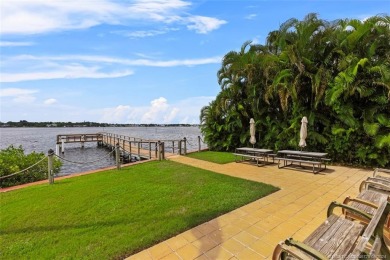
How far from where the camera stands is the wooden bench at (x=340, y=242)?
2.04 meters

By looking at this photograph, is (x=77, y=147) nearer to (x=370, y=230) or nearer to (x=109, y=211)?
(x=109, y=211)

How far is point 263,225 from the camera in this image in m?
4.20

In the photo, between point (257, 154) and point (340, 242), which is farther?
point (257, 154)

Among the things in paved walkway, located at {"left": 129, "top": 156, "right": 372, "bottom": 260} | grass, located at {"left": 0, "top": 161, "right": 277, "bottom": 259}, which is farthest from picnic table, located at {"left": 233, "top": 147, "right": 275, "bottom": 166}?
grass, located at {"left": 0, "top": 161, "right": 277, "bottom": 259}

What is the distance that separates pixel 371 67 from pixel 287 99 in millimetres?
3162

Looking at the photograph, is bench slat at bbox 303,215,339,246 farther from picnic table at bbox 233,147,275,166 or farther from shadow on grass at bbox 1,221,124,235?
picnic table at bbox 233,147,275,166

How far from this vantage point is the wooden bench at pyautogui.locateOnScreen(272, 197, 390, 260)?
2043 mm

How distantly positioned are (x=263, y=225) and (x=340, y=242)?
180cm

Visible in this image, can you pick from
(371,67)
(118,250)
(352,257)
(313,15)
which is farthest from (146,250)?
(313,15)

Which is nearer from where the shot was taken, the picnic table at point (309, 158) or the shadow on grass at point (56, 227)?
the shadow on grass at point (56, 227)

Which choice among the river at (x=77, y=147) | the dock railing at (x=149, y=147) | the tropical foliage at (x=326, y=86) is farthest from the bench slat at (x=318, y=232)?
the dock railing at (x=149, y=147)

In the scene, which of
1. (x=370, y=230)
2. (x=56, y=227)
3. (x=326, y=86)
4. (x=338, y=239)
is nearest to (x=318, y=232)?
(x=338, y=239)

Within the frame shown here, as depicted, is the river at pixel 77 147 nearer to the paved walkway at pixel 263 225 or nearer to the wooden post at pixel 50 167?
the wooden post at pixel 50 167

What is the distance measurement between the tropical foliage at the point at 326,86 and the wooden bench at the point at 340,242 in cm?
707
